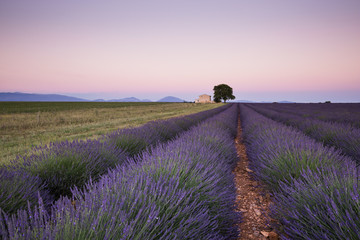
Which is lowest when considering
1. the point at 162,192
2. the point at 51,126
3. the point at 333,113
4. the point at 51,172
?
the point at 51,126

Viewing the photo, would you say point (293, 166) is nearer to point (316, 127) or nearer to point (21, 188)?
point (21, 188)

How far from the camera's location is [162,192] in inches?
52.9

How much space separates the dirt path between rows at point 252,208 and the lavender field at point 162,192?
0.14m

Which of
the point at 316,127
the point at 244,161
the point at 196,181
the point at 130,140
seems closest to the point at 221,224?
the point at 196,181

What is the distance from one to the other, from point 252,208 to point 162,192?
6.06ft

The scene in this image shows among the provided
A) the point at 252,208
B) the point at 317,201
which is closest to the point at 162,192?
the point at 317,201

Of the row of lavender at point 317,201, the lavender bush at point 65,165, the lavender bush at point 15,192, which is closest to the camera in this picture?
the row of lavender at point 317,201

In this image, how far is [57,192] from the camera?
239cm

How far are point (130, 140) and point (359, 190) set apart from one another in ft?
12.0

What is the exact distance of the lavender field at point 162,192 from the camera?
3.15ft

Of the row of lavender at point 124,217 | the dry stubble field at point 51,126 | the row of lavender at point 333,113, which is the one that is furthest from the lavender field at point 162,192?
the row of lavender at point 333,113

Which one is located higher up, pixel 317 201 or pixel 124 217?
pixel 124 217

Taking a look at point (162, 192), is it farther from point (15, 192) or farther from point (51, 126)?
point (51, 126)

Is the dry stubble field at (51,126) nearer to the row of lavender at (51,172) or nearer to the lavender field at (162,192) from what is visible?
the row of lavender at (51,172)
